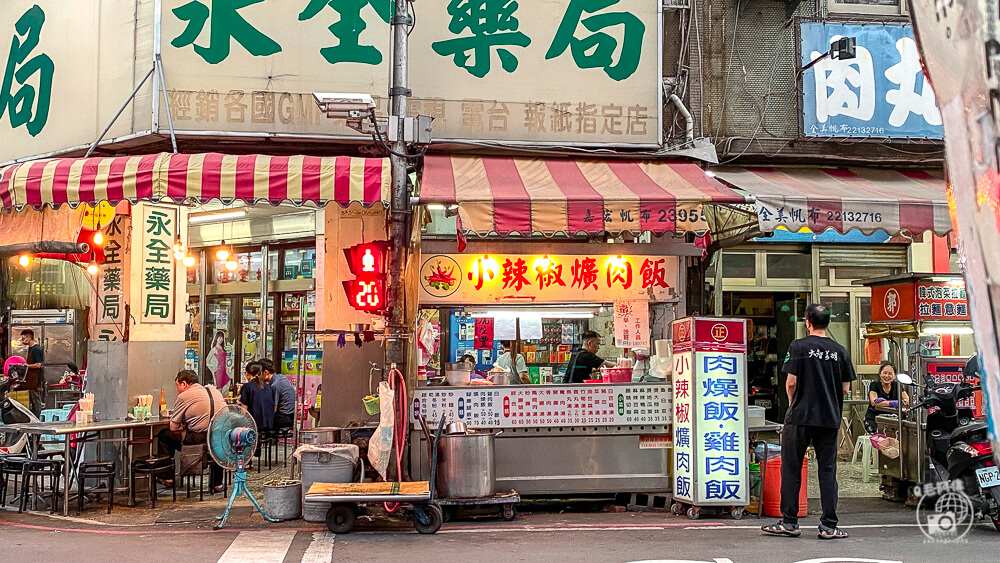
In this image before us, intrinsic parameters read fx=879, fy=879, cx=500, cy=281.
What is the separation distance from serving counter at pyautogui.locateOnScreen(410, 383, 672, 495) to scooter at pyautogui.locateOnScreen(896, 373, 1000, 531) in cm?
260

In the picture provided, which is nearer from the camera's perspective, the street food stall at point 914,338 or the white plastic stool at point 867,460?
the street food stall at point 914,338

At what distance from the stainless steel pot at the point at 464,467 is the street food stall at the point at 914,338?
15.4 feet

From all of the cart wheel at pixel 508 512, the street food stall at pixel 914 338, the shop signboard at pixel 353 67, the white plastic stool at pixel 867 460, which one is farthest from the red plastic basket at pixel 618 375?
the white plastic stool at pixel 867 460

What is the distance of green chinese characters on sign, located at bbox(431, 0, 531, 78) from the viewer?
1102 centimetres

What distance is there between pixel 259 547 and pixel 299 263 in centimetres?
957

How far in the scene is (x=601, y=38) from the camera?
36.8 feet

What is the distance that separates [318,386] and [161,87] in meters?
7.16

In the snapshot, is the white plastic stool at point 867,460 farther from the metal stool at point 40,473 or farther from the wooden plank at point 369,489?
the metal stool at point 40,473

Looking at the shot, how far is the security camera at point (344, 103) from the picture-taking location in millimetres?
8406

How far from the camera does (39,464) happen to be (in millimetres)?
9523

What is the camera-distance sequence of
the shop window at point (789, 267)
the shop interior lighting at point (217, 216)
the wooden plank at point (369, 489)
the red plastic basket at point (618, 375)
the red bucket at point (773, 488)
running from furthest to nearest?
the shop interior lighting at point (217, 216), the shop window at point (789, 267), the red plastic basket at point (618, 375), the red bucket at point (773, 488), the wooden plank at point (369, 489)

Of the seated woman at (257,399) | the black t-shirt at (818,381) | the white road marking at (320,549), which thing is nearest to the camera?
the white road marking at (320,549)

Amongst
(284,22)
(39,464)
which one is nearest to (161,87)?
(284,22)

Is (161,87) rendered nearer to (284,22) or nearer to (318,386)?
(284,22)
